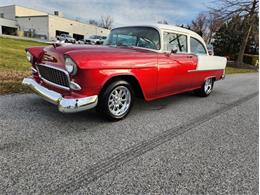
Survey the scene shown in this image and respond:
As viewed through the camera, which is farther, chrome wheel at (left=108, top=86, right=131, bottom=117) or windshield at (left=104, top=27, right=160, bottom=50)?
windshield at (left=104, top=27, right=160, bottom=50)

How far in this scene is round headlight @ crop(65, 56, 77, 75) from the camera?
320cm

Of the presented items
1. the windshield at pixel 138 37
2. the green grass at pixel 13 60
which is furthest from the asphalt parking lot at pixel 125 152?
the green grass at pixel 13 60

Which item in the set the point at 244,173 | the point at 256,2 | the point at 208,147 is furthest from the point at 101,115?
the point at 256,2

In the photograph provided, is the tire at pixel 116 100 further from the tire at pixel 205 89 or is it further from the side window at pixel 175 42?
the tire at pixel 205 89

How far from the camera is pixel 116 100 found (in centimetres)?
387

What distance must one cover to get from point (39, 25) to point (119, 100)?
5316cm

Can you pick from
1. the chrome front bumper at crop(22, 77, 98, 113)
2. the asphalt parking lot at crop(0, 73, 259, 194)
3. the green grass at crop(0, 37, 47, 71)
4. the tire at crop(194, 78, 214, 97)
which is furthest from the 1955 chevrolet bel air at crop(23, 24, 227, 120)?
the green grass at crop(0, 37, 47, 71)

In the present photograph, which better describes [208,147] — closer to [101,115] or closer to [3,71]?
[101,115]

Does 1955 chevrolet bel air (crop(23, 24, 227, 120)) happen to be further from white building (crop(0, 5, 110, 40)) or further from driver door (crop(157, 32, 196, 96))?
white building (crop(0, 5, 110, 40))

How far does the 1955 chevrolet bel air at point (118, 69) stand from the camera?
330 centimetres

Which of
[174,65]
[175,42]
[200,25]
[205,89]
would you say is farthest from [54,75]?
[200,25]

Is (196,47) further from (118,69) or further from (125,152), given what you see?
(125,152)

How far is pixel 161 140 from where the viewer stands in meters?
3.33

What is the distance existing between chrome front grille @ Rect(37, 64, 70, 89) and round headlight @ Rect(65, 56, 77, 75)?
0.12 metres
